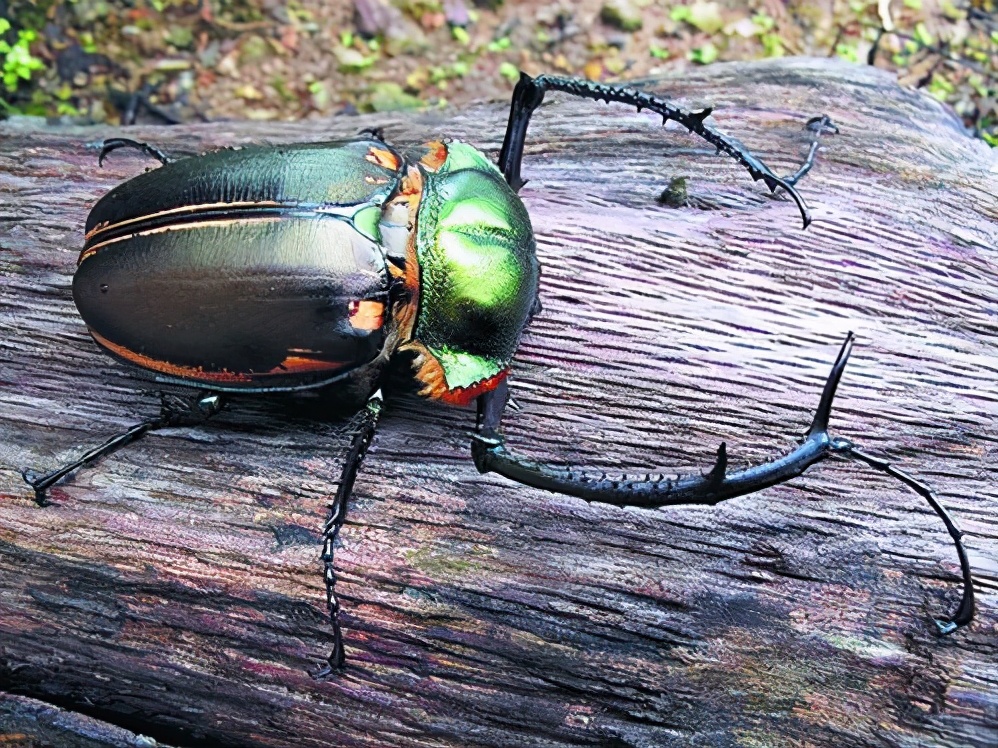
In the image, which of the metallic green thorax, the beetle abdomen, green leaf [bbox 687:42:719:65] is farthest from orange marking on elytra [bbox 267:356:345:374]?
green leaf [bbox 687:42:719:65]

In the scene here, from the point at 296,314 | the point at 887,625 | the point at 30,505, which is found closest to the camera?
the point at 887,625

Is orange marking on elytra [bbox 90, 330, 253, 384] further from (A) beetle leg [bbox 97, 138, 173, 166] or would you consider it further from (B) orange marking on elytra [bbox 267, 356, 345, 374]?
(A) beetle leg [bbox 97, 138, 173, 166]

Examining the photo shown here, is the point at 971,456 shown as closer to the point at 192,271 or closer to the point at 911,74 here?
the point at 192,271

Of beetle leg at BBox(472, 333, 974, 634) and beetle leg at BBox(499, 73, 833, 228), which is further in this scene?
beetle leg at BBox(499, 73, 833, 228)

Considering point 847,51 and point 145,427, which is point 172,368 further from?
point 847,51

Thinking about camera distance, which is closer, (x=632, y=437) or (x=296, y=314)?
(x=296, y=314)

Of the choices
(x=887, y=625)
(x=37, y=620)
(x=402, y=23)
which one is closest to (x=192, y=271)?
(x=37, y=620)
